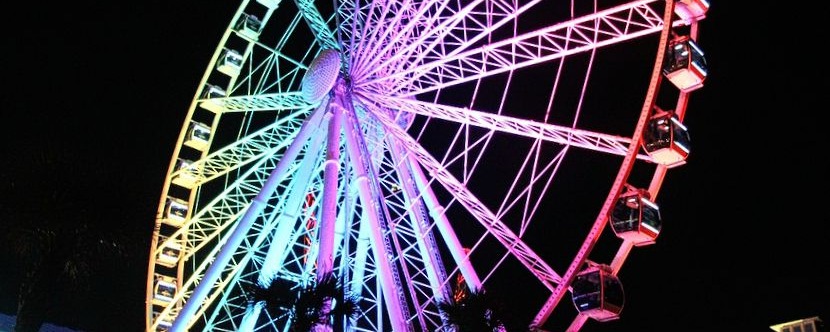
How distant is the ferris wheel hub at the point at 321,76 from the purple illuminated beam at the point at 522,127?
4.08 feet

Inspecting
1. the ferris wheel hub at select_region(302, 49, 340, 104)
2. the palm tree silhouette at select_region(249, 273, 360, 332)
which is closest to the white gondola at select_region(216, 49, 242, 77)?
the ferris wheel hub at select_region(302, 49, 340, 104)

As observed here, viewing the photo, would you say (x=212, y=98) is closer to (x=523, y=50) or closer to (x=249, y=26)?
(x=249, y=26)

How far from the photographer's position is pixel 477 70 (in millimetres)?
20953

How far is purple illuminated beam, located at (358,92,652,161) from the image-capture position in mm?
18906

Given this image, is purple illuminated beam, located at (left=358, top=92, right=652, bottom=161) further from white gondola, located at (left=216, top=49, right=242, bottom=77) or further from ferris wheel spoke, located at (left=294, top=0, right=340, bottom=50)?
white gondola, located at (left=216, top=49, right=242, bottom=77)

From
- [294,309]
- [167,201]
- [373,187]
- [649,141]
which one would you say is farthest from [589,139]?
[167,201]

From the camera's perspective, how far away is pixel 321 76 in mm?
22344

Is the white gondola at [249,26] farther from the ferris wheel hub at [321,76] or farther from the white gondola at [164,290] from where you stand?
the white gondola at [164,290]

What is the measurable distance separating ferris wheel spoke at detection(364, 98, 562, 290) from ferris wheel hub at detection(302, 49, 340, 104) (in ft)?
3.69

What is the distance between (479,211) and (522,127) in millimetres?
2194
